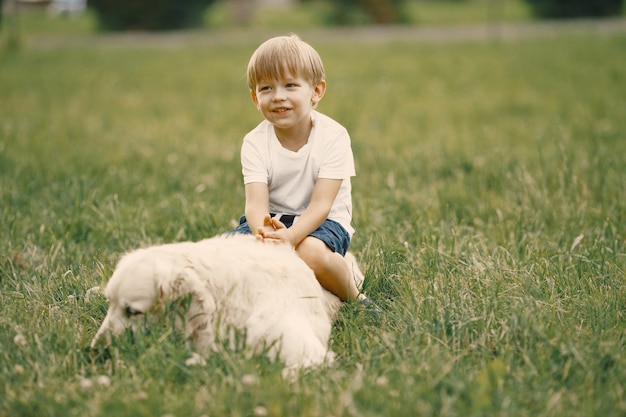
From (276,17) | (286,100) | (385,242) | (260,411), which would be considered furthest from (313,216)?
(276,17)

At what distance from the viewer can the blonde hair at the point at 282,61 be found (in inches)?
121

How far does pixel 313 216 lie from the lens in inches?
124

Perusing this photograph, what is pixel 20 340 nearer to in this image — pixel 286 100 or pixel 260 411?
pixel 260 411

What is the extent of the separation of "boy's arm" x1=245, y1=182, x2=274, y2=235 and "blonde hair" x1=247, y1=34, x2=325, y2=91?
453 millimetres

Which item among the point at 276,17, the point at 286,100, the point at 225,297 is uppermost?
the point at 286,100

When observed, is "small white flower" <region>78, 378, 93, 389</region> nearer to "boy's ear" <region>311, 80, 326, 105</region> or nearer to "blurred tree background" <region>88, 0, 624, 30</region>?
"boy's ear" <region>311, 80, 326, 105</region>

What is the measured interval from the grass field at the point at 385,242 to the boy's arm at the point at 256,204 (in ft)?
1.71

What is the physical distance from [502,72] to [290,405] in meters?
9.20

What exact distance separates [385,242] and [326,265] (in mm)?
844

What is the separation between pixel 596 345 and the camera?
8.48ft

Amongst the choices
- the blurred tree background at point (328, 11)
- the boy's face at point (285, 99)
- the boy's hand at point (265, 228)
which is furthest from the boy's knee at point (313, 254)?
the blurred tree background at point (328, 11)

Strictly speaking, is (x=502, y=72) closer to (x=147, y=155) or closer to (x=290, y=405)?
(x=147, y=155)

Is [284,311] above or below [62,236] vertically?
above

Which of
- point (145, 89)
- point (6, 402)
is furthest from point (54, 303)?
point (145, 89)
